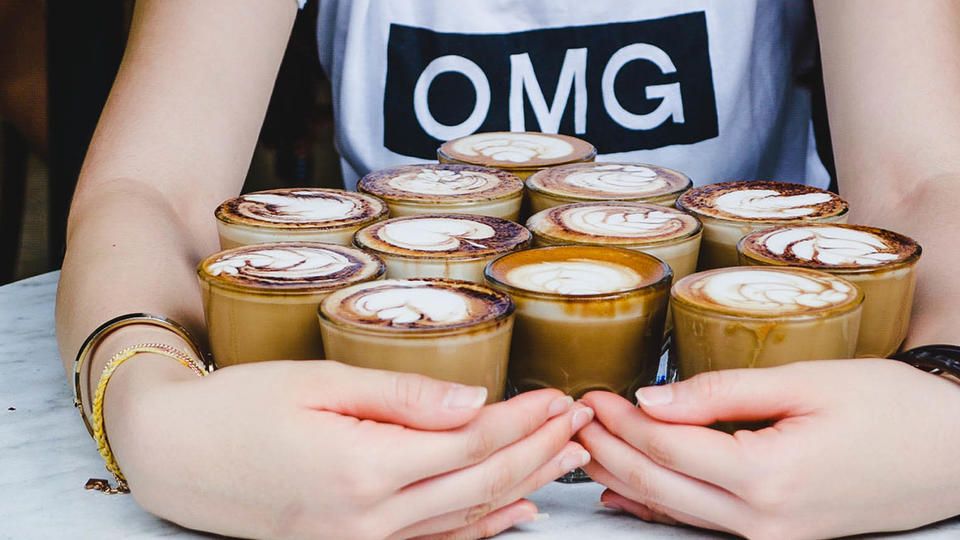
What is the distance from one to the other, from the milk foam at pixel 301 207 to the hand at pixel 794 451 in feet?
1.46

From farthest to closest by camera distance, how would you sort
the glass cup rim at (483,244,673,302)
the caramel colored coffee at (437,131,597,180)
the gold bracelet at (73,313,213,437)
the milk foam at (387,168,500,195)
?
the caramel colored coffee at (437,131,597,180) → the milk foam at (387,168,500,195) → the gold bracelet at (73,313,213,437) → the glass cup rim at (483,244,673,302)

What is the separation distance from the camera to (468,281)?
92 centimetres

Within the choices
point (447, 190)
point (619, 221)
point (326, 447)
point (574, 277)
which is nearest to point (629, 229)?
point (619, 221)

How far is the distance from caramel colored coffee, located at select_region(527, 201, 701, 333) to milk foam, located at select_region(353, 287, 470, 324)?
21cm

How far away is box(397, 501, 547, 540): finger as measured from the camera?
800 mm

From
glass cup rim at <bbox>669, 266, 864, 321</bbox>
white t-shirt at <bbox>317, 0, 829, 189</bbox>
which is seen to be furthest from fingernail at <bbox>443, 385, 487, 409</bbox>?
white t-shirt at <bbox>317, 0, 829, 189</bbox>

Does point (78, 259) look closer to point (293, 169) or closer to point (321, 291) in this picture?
point (321, 291)

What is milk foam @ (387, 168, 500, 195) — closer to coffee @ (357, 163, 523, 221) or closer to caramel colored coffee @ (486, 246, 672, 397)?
coffee @ (357, 163, 523, 221)

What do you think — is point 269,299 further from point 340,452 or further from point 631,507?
point 631,507

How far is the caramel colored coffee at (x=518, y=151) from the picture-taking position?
4.41 ft

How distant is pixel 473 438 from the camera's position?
76 centimetres

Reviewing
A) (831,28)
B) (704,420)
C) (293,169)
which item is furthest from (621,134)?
(293,169)

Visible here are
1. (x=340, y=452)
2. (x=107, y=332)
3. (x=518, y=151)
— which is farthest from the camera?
(x=518, y=151)

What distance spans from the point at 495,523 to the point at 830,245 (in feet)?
1.50
